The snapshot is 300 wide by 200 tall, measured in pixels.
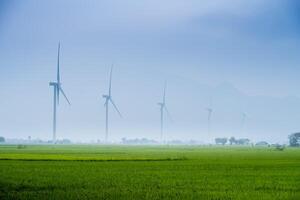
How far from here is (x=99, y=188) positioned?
25.1m

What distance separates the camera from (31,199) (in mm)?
21219

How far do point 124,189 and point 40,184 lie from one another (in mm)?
5073

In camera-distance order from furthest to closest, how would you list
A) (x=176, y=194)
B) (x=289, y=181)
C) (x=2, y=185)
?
(x=289, y=181)
(x=2, y=185)
(x=176, y=194)

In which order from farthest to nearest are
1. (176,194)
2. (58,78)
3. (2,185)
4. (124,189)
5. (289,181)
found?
(58,78) < (289,181) < (2,185) < (124,189) < (176,194)

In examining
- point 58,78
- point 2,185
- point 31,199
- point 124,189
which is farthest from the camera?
point 58,78

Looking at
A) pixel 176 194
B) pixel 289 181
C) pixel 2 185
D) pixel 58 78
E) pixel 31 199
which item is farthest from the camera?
pixel 58 78

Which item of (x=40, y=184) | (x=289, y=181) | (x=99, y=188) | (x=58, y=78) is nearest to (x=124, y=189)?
(x=99, y=188)

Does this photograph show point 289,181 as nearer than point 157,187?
No

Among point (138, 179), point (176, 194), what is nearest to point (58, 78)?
point (138, 179)

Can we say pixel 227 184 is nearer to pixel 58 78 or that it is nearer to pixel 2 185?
pixel 2 185

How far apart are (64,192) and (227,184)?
926 centimetres

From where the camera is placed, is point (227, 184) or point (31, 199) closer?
point (31, 199)

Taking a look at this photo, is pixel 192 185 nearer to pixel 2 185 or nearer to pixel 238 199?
pixel 238 199

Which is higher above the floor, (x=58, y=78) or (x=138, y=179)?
(x=58, y=78)
